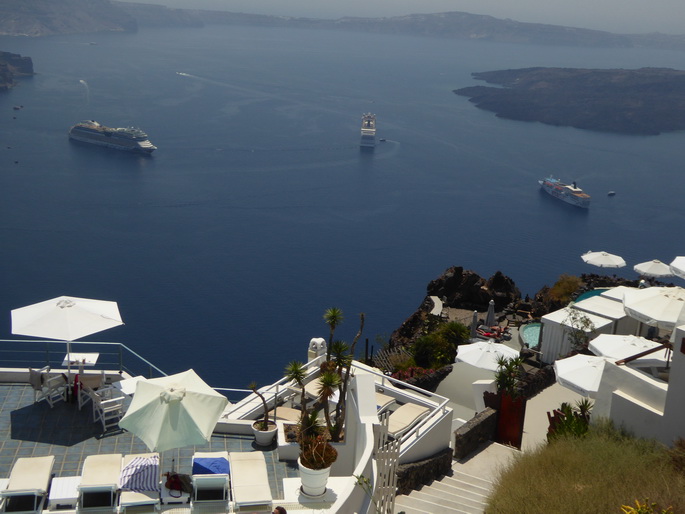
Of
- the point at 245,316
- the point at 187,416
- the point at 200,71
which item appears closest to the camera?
the point at 187,416

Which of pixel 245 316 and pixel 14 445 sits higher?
pixel 14 445

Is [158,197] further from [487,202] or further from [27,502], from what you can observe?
[27,502]

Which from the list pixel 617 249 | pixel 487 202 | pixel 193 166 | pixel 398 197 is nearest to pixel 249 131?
pixel 193 166

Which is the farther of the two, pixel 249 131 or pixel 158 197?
pixel 249 131

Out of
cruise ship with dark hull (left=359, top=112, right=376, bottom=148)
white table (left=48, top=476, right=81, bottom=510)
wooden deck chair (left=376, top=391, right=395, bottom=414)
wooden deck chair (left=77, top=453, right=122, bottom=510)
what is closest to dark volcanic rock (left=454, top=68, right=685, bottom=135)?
cruise ship with dark hull (left=359, top=112, right=376, bottom=148)

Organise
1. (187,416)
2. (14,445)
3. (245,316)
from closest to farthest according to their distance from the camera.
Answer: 1. (187,416)
2. (14,445)
3. (245,316)

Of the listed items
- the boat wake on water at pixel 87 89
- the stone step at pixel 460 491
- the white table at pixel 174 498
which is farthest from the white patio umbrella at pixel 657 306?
the boat wake on water at pixel 87 89

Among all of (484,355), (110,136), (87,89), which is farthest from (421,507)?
(87,89)
